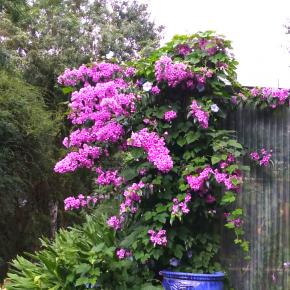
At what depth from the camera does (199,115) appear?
4094mm

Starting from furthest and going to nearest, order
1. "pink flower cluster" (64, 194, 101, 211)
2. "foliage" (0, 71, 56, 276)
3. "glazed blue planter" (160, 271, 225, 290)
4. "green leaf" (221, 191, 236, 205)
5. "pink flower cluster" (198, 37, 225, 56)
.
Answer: "foliage" (0, 71, 56, 276) → "pink flower cluster" (64, 194, 101, 211) → "pink flower cluster" (198, 37, 225, 56) → "glazed blue planter" (160, 271, 225, 290) → "green leaf" (221, 191, 236, 205)

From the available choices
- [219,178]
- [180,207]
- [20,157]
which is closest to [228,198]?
[219,178]

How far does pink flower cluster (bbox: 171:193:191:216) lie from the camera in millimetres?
3977

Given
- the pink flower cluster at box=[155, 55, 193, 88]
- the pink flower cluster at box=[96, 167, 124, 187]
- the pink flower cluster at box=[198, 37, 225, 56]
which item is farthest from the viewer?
the pink flower cluster at box=[96, 167, 124, 187]

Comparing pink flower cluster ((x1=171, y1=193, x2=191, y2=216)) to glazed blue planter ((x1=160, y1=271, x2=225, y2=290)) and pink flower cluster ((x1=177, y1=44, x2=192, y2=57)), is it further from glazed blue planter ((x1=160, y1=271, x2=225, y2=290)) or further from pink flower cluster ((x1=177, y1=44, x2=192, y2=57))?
pink flower cluster ((x1=177, y1=44, x2=192, y2=57))

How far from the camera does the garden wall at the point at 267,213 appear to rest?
430cm

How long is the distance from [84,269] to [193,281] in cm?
88

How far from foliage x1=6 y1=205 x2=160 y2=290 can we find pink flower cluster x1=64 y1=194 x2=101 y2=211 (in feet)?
0.94

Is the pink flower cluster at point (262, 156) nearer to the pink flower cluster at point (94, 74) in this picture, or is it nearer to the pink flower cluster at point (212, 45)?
the pink flower cluster at point (212, 45)

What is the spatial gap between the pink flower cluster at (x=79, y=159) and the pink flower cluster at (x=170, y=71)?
867mm

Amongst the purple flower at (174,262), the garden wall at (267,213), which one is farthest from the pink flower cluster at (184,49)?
the purple flower at (174,262)

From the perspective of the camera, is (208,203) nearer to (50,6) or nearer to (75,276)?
(75,276)

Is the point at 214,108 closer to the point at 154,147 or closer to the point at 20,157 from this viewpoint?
the point at 154,147

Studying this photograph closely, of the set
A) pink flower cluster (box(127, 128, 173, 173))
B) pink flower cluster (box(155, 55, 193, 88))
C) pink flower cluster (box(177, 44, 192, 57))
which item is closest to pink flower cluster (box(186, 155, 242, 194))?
pink flower cluster (box(127, 128, 173, 173))
